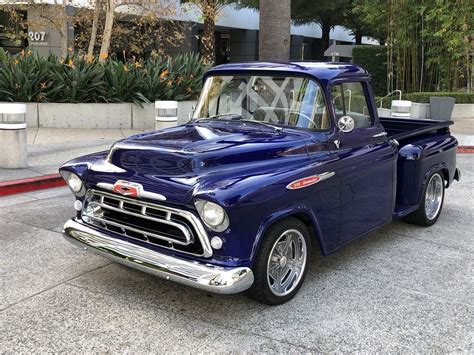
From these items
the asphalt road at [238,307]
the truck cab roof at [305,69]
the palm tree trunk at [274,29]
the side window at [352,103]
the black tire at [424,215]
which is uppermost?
the palm tree trunk at [274,29]

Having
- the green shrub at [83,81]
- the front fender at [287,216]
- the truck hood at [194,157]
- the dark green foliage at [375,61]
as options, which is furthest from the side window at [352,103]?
the dark green foliage at [375,61]

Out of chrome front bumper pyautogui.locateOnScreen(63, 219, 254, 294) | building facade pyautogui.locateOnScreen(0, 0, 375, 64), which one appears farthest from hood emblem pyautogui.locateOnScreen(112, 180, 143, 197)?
building facade pyautogui.locateOnScreen(0, 0, 375, 64)

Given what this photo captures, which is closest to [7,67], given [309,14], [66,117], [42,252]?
[66,117]

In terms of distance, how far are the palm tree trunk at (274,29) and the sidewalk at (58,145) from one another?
3566 millimetres

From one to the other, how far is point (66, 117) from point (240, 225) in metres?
9.88

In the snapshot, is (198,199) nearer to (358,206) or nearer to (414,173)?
(358,206)

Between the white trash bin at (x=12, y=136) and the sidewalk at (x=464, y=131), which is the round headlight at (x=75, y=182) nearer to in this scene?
the white trash bin at (x=12, y=136)

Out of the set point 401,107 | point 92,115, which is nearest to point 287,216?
point 401,107

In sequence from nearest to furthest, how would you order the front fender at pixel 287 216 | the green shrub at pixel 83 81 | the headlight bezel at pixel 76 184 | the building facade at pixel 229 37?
the front fender at pixel 287 216, the headlight bezel at pixel 76 184, the green shrub at pixel 83 81, the building facade at pixel 229 37

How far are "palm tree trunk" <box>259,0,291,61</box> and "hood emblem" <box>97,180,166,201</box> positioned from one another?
6.64 meters

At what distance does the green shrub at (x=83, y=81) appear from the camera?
489 inches

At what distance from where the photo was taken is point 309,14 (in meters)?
27.4

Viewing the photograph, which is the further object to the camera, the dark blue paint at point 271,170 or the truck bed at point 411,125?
the truck bed at point 411,125

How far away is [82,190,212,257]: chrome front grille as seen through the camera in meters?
3.74
